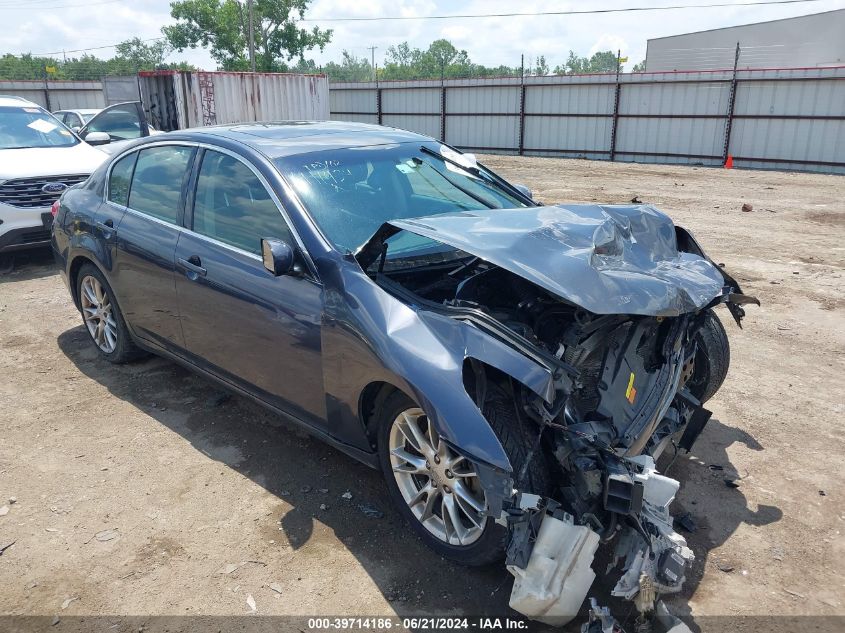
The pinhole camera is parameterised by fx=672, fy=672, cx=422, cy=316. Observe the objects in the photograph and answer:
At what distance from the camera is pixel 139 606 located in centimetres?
284

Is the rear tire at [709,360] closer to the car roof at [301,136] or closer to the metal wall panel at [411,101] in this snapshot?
the car roof at [301,136]

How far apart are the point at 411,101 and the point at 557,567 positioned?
2655 cm

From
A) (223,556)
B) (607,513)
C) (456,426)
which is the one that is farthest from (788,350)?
(223,556)

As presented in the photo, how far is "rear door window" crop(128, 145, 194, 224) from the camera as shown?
424 cm

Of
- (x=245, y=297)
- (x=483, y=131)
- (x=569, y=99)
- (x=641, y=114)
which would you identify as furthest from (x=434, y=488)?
(x=483, y=131)

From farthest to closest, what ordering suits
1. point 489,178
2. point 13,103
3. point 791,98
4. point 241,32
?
point 241,32, point 791,98, point 13,103, point 489,178

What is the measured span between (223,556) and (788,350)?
4624 mm

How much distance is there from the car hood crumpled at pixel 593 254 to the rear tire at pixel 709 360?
52 centimetres

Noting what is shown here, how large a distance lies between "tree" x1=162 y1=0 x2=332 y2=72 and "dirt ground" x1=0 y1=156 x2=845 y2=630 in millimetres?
44788

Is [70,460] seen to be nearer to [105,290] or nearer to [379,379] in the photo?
[105,290]

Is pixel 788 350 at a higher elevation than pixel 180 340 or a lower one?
lower

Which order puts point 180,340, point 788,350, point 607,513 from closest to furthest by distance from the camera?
point 607,513, point 180,340, point 788,350

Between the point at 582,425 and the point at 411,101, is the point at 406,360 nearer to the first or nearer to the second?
the point at 582,425

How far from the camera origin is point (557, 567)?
2.45m
